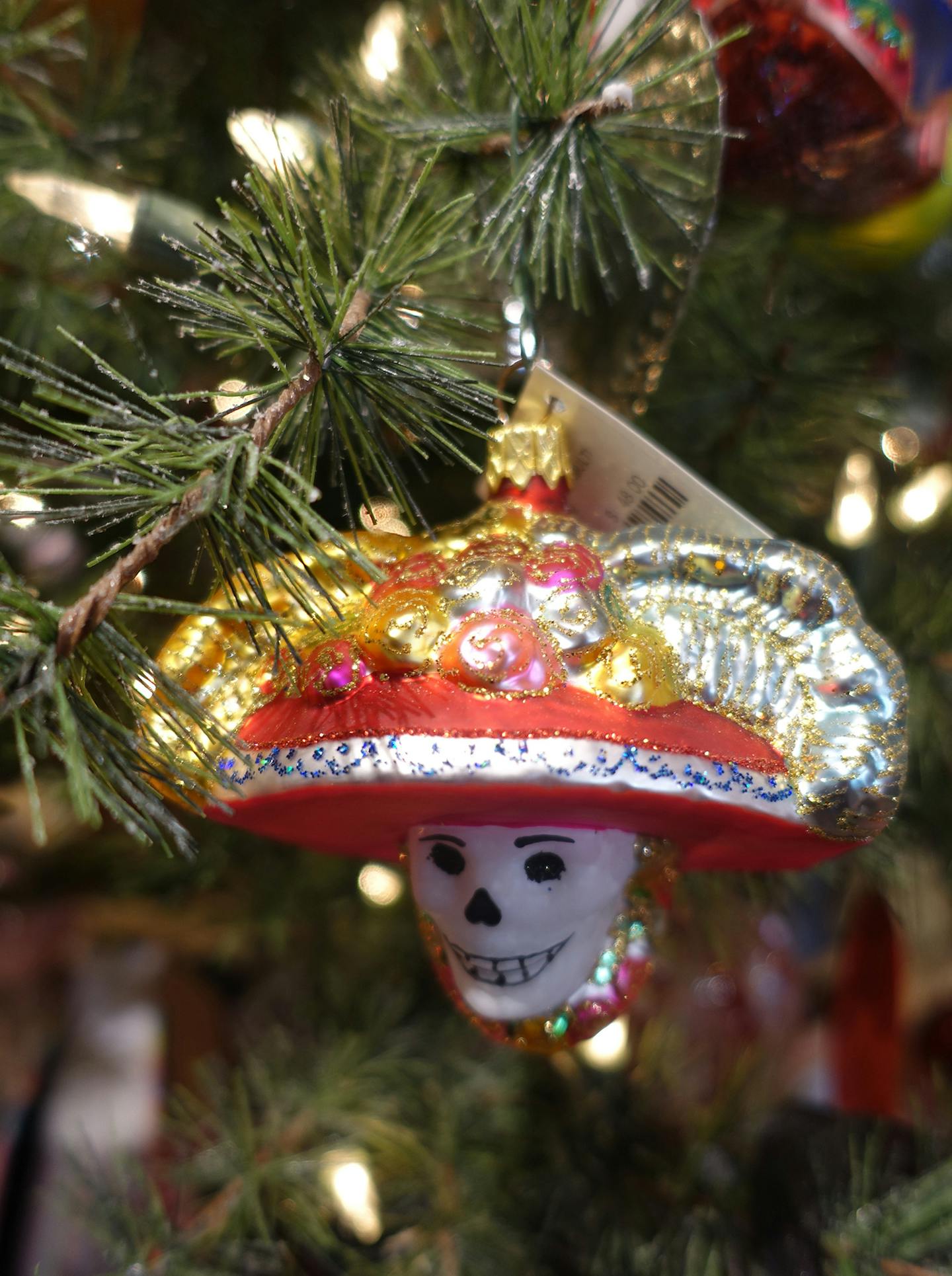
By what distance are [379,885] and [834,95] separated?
718 millimetres

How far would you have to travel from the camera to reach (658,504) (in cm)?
50

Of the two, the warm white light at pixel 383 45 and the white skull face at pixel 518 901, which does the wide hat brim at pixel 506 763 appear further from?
the warm white light at pixel 383 45

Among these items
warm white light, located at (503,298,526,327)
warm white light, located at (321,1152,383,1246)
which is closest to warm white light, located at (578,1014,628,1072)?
warm white light, located at (321,1152,383,1246)

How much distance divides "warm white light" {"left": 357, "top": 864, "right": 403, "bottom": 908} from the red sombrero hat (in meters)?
0.41

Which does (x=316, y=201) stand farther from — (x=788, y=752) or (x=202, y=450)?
(x=788, y=752)

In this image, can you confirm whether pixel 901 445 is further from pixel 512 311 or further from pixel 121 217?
pixel 121 217

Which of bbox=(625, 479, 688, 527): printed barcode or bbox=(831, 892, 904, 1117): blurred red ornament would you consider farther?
bbox=(831, 892, 904, 1117): blurred red ornament

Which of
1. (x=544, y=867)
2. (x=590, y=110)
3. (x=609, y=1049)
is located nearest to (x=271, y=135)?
(x=590, y=110)

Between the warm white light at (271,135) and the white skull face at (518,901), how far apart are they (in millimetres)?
360

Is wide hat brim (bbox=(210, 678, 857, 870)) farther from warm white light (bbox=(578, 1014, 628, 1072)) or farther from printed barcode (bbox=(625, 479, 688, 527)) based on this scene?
warm white light (bbox=(578, 1014, 628, 1072))

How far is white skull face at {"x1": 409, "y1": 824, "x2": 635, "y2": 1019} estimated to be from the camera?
1.53ft

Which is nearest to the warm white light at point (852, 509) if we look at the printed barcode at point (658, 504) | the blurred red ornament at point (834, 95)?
the blurred red ornament at point (834, 95)

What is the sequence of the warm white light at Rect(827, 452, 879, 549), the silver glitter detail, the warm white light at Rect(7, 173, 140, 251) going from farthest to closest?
1. the warm white light at Rect(827, 452, 879, 549)
2. the warm white light at Rect(7, 173, 140, 251)
3. the silver glitter detail

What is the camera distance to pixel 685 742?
→ 0.40m
